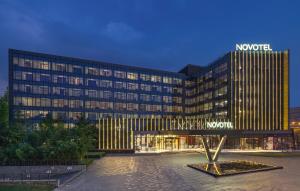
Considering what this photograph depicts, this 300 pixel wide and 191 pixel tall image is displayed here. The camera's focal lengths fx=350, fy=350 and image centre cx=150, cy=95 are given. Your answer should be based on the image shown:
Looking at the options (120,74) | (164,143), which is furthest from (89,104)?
(164,143)

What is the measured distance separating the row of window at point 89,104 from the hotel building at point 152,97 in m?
0.40

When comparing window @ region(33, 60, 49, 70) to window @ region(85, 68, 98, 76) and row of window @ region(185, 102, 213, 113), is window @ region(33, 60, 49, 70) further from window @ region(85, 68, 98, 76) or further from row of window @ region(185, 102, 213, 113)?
row of window @ region(185, 102, 213, 113)

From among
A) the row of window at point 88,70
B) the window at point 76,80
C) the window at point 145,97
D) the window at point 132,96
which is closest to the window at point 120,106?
the window at point 132,96

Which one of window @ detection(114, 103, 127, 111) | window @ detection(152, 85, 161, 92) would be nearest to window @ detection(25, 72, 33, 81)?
window @ detection(114, 103, 127, 111)

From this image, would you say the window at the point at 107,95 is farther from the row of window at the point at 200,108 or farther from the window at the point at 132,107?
the row of window at the point at 200,108

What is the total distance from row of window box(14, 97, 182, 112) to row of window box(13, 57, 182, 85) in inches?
495

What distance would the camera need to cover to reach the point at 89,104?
→ 502ft

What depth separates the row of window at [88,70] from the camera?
452 ft

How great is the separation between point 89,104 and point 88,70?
48.7ft

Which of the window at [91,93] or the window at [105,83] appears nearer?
the window at [91,93]

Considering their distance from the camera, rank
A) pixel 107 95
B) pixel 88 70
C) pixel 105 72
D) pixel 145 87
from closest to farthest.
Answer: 1. pixel 88 70
2. pixel 105 72
3. pixel 107 95
4. pixel 145 87

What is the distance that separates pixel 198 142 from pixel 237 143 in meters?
13.0

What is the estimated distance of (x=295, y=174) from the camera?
157ft

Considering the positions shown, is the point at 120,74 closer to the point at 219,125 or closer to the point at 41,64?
the point at 41,64
